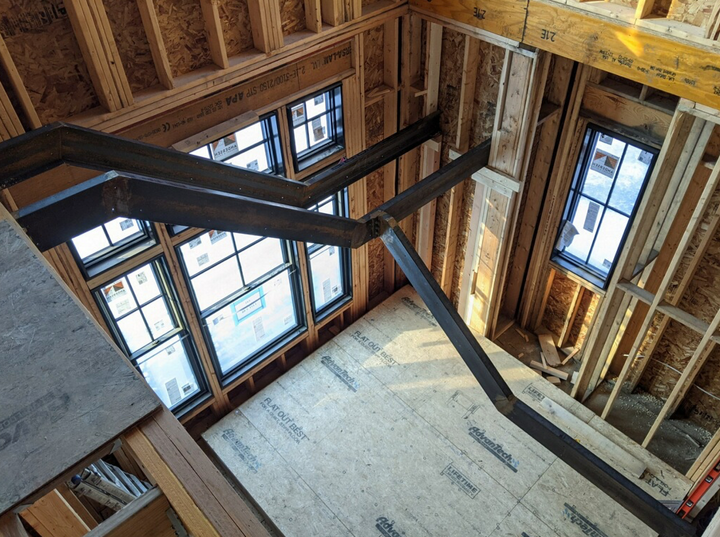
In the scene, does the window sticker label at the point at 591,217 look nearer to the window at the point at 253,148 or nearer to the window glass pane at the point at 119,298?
the window at the point at 253,148

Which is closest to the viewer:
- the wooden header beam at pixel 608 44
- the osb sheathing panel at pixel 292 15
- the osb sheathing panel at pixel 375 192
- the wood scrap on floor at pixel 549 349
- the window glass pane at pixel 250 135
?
the wooden header beam at pixel 608 44

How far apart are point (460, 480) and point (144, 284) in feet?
10.7

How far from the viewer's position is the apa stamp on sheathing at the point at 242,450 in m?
5.18

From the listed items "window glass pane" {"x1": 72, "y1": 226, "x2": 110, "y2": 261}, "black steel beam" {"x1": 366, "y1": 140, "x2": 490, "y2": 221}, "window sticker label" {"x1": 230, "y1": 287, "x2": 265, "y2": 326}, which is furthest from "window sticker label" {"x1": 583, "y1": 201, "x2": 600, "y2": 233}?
"window glass pane" {"x1": 72, "y1": 226, "x2": 110, "y2": 261}

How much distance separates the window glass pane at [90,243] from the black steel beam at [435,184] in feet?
6.90

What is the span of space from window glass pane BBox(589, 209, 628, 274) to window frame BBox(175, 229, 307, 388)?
299 cm

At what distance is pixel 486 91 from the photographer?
5.01 meters

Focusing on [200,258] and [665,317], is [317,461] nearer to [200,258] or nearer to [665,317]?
[200,258]

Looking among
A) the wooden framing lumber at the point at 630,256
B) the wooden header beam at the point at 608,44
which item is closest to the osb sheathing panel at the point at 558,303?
the wooden framing lumber at the point at 630,256

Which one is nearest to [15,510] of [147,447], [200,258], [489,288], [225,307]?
[147,447]

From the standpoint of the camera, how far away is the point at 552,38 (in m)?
4.00

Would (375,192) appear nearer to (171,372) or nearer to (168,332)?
(168,332)

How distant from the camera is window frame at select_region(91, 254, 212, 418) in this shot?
433cm

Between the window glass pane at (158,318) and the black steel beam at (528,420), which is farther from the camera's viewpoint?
the window glass pane at (158,318)
